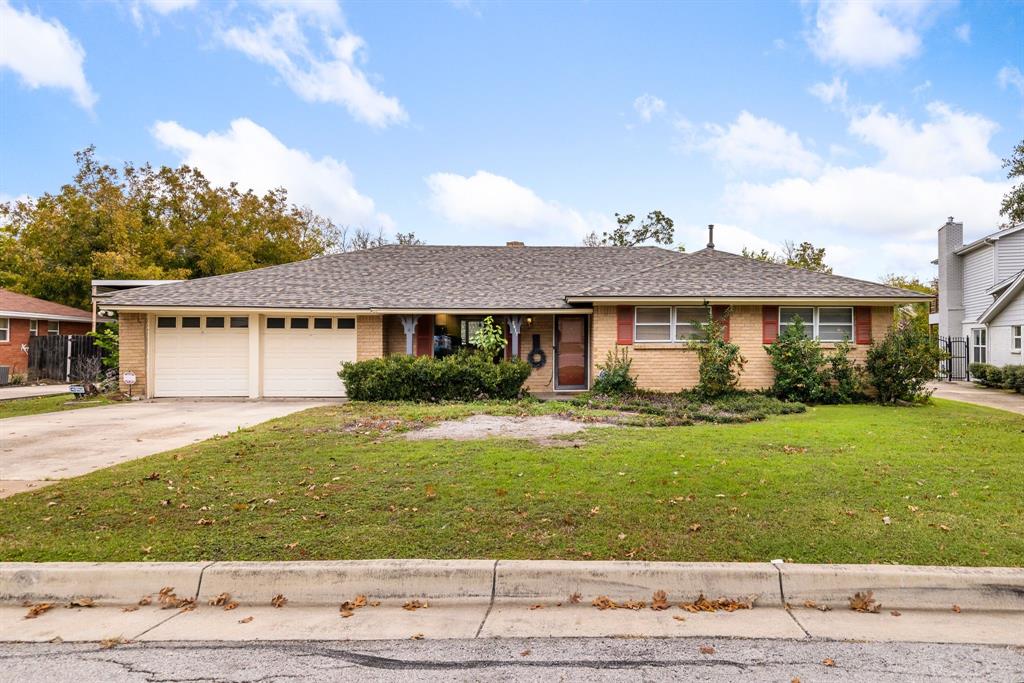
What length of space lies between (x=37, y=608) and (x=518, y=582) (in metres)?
3.33

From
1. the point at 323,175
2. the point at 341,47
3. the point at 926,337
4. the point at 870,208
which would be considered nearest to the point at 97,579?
the point at 341,47

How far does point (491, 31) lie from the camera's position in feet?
52.9

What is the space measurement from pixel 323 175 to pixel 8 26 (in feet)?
63.3

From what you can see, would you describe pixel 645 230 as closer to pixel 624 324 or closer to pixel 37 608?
pixel 624 324

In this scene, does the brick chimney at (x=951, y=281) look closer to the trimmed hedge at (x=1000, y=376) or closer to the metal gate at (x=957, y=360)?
the metal gate at (x=957, y=360)

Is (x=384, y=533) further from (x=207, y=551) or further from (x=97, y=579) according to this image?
(x=97, y=579)

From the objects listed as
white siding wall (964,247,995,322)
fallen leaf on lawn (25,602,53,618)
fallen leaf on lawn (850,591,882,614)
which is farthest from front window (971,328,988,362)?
fallen leaf on lawn (25,602,53,618)

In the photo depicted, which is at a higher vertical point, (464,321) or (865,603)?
(464,321)

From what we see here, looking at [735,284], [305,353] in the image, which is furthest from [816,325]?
[305,353]

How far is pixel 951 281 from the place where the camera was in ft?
85.7

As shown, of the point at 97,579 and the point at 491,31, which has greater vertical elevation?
the point at 491,31

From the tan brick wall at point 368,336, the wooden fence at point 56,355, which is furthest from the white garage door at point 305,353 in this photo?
the wooden fence at point 56,355

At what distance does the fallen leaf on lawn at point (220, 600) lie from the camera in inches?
157

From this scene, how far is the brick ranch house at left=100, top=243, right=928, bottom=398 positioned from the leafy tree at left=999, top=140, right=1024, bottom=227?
28.0 metres
